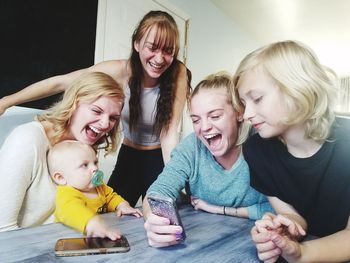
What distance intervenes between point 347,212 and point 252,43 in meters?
4.08

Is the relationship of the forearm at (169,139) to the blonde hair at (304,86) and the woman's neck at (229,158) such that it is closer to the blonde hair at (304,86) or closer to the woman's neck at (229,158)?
the woman's neck at (229,158)

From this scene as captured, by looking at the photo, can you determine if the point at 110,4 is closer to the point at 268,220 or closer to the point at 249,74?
the point at 249,74

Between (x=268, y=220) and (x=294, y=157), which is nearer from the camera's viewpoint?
(x=268, y=220)

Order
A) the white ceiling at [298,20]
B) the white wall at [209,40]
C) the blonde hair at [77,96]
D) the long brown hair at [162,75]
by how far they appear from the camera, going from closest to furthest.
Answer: the blonde hair at [77,96] < the long brown hair at [162,75] < the white wall at [209,40] < the white ceiling at [298,20]

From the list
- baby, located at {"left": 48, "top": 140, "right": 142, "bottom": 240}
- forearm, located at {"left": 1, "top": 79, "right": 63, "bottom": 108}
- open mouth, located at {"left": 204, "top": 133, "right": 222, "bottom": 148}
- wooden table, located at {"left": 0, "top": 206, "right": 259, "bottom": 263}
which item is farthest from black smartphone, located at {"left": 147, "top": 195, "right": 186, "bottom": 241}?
forearm, located at {"left": 1, "top": 79, "right": 63, "bottom": 108}

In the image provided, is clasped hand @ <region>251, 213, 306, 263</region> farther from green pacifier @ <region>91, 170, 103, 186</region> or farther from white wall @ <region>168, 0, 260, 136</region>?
white wall @ <region>168, 0, 260, 136</region>

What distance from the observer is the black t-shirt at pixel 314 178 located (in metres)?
0.80

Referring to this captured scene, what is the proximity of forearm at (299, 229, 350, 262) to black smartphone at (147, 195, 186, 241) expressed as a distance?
0.26 metres

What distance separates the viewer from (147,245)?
0.69 metres

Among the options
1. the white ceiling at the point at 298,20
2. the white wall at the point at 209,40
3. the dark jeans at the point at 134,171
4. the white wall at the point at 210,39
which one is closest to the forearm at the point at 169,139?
the dark jeans at the point at 134,171

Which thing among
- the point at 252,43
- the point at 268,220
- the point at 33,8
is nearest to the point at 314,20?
the point at 252,43

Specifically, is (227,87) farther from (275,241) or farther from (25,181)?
(25,181)

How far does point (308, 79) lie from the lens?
0.85 m

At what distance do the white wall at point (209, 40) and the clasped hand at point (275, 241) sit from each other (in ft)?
7.62
